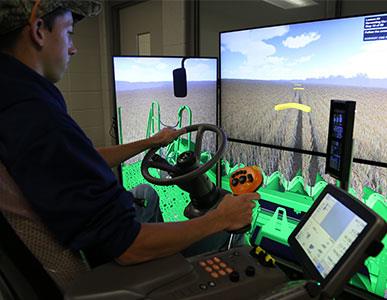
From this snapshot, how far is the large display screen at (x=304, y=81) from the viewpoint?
1.89 m

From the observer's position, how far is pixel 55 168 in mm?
830

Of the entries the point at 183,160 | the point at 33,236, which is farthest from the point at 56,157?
the point at 183,160

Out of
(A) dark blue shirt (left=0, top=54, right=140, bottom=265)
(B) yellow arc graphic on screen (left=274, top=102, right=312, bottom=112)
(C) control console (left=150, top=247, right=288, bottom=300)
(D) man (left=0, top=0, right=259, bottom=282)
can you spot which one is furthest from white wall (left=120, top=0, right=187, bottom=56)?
(A) dark blue shirt (left=0, top=54, right=140, bottom=265)

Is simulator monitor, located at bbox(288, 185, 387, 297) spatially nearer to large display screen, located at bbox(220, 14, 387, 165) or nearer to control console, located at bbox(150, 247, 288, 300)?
control console, located at bbox(150, 247, 288, 300)

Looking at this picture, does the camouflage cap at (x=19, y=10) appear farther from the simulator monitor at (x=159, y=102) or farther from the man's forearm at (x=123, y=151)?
the simulator monitor at (x=159, y=102)

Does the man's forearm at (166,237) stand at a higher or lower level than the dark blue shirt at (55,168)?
lower

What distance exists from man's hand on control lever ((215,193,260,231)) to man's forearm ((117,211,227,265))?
16 millimetres

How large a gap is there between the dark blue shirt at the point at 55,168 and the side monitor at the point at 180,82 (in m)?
1.73

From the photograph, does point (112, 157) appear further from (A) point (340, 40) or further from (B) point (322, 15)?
(B) point (322, 15)

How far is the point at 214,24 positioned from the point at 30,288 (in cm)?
272

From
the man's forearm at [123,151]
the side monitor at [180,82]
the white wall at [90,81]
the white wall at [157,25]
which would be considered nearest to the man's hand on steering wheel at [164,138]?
the man's forearm at [123,151]

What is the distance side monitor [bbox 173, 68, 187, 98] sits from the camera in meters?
2.59

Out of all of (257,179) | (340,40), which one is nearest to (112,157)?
(257,179)

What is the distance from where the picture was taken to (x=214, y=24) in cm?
316
